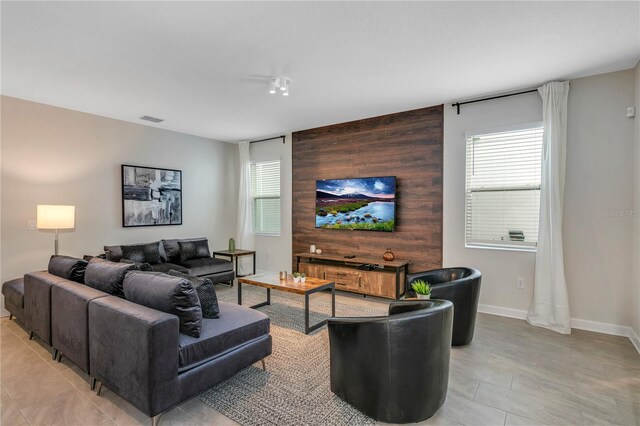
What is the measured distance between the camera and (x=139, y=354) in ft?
6.34

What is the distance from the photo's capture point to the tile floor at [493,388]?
2098 millimetres

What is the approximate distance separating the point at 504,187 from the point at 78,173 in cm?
581

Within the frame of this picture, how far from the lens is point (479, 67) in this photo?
326 centimetres

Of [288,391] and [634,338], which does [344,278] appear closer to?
[288,391]

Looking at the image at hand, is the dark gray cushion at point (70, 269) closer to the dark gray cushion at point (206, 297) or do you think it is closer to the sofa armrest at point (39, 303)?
the sofa armrest at point (39, 303)

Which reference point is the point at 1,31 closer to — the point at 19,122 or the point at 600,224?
the point at 19,122

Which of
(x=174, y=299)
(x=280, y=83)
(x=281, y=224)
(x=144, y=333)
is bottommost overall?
(x=144, y=333)

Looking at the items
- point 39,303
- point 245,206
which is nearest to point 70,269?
point 39,303

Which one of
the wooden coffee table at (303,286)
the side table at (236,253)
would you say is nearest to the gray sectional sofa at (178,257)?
the side table at (236,253)

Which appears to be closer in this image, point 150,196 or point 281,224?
point 150,196

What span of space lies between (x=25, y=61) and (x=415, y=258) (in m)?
4.99

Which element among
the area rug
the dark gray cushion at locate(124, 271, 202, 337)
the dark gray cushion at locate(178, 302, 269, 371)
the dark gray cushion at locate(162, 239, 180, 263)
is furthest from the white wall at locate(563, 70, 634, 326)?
the dark gray cushion at locate(162, 239, 180, 263)

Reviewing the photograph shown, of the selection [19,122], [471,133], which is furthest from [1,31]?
[471,133]

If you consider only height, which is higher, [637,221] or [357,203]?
[357,203]
